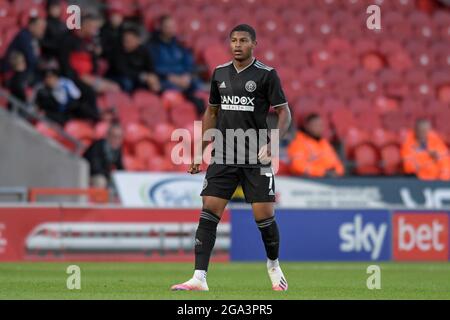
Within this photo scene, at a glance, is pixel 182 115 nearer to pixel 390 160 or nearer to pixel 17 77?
pixel 17 77

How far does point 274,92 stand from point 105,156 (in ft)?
27.8

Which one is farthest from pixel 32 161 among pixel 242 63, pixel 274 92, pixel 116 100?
pixel 274 92

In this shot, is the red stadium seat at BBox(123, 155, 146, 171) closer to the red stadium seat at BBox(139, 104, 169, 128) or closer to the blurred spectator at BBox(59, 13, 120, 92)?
the red stadium seat at BBox(139, 104, 169, 128)

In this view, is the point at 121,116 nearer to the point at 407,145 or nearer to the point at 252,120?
the point at 407,145

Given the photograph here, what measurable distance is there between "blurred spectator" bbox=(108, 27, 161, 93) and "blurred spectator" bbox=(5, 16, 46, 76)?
1.50 m

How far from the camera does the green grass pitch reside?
957 centimetres

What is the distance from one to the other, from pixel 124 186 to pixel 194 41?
5.64m

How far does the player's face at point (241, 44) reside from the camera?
969 centimetres

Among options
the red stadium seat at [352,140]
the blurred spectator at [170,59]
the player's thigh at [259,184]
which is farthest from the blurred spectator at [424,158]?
the player's thigh at [259,184]

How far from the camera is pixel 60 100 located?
18.6m

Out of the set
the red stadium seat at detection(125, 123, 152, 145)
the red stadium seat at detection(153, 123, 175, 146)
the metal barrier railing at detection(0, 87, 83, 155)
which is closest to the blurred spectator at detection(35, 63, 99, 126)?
the metal barrier railing at detection(0, 87, 83, 155)

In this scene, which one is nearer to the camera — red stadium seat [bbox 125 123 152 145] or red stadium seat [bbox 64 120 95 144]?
red stadium seat [bbox 64 120 95 144]

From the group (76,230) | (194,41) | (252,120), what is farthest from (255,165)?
(194,41)
